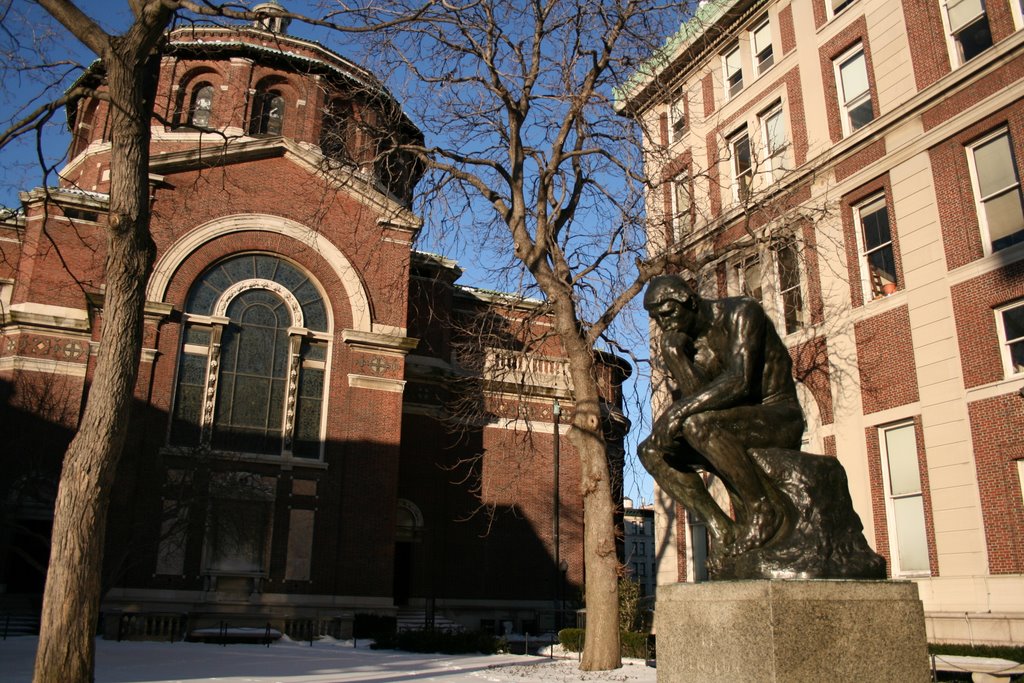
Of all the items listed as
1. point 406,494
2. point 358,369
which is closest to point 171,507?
point 358,369

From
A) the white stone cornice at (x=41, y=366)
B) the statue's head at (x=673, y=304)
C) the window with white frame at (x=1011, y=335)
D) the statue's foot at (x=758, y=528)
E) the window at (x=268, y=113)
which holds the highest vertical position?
the window at (x=268, y=113)

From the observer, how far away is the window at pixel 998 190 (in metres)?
15.6

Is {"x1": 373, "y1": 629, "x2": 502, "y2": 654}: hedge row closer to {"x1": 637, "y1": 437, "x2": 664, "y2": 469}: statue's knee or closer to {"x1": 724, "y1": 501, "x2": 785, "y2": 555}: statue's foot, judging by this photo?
{"x1": 637, "y1": 437, "x2": 664, "y2": 469}: statue's knee

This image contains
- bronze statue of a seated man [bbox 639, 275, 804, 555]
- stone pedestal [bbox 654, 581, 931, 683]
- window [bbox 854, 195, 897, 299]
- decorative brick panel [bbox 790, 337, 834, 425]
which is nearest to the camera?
stone pedestal [bbox 654, 581, 931, 683]

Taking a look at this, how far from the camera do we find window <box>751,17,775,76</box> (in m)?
23.1

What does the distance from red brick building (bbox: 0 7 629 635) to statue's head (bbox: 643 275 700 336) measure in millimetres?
16066

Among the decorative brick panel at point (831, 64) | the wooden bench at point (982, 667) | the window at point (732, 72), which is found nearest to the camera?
the wooden bench at point (982, 667)

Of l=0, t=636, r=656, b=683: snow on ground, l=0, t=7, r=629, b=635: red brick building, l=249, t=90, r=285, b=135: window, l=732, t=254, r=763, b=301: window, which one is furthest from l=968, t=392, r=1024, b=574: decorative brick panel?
l=249, t=90, r=285, b=135: window

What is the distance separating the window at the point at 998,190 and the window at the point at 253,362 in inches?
809

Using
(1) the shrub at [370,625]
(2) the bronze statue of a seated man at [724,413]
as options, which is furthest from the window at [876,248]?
(1) the shrub at [370,625]

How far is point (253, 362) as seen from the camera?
92.7 feet

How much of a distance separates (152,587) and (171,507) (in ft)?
8.05

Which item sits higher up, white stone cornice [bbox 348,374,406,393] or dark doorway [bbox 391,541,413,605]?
white stone cornice [bbox 348,374,406,393]

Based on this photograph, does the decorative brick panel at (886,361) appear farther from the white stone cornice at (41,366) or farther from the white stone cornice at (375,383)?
the white stone cornice at (41,366)
